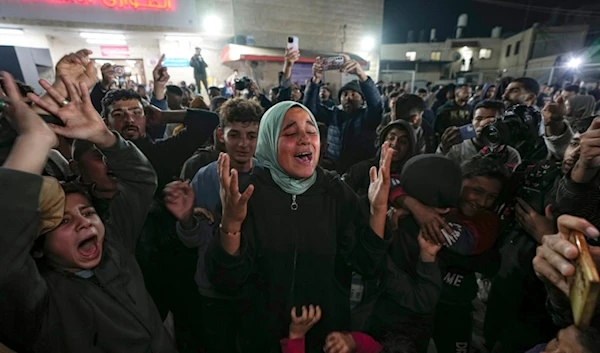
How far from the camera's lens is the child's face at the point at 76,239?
3.90ft

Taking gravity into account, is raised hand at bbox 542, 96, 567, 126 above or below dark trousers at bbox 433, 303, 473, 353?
above

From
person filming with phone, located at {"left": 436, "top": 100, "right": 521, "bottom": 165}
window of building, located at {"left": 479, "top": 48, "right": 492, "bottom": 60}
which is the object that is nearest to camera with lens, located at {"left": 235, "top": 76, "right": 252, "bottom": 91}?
person filming with phone, located at {"left": 436, "top": 100, "right": 521, "bottom": 165}

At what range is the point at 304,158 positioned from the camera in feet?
4.94

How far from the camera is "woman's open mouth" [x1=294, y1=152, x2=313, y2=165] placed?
4.90 ft

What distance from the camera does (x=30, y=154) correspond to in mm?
Result: 1009

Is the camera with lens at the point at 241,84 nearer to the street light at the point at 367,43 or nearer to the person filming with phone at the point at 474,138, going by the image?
the person filming with phone at the point at 474,138

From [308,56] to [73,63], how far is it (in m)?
14.3

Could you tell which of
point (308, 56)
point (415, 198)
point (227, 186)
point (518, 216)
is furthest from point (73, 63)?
point (308, 56)

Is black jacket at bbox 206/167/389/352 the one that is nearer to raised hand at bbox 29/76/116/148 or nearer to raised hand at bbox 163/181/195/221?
raised hand at bbox 163/181/195/221

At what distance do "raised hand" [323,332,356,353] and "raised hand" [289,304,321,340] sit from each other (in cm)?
15

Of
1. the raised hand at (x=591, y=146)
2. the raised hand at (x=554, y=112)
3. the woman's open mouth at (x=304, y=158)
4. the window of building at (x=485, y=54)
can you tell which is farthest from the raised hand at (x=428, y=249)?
the window of building at (x=485, y=54)

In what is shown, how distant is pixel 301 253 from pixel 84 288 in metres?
0.96

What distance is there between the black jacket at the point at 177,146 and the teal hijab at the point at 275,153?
107 centimetres

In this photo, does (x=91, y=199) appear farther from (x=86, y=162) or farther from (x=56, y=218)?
(x=86, y=162)
